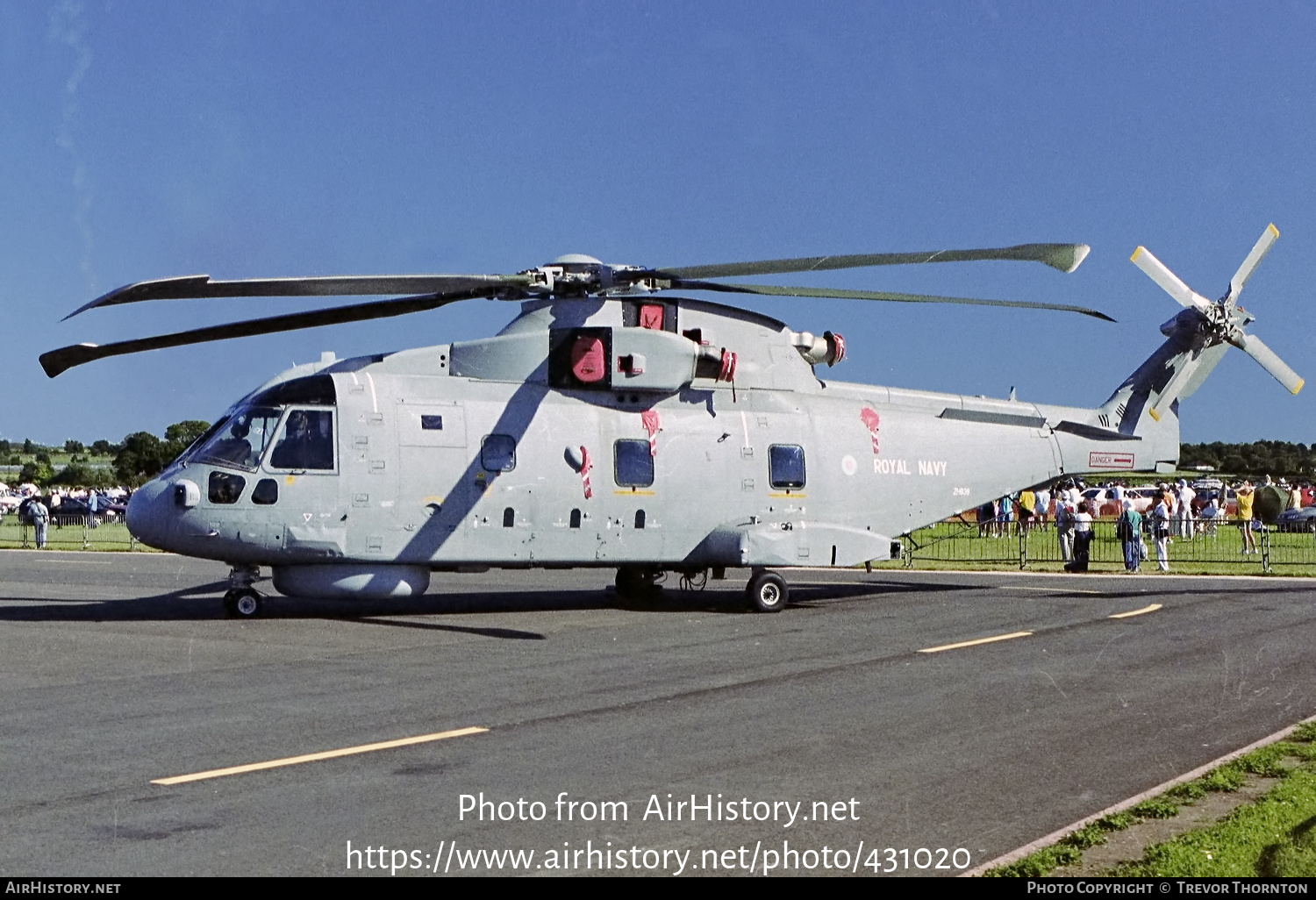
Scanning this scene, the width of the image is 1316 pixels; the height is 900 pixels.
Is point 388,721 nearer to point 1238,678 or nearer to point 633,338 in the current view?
point 1238,678

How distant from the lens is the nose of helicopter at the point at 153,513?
1675 centimetres

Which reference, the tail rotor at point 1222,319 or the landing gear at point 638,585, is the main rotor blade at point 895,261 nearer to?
the landing gear at point 638,585

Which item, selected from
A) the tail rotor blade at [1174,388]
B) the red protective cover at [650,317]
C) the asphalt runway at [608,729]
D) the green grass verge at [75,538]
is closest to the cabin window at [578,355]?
the red protective cover at [650,317]

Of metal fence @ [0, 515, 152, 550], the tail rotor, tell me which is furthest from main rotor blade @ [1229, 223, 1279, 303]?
metal fence @ [0, 515, 152, 550]

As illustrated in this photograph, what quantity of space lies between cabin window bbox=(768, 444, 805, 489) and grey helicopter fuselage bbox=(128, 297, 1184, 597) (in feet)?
0.09

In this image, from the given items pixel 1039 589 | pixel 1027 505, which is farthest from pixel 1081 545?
pixel 1027 505

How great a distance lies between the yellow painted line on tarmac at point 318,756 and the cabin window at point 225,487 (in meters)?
8.49

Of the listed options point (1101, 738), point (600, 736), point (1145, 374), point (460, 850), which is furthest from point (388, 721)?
point (1145, 374)

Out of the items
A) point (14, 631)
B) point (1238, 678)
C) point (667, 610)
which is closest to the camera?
point (1238, 678)

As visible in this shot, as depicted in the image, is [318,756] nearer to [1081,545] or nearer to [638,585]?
[638,585]

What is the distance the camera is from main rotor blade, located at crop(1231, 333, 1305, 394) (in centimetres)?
2305

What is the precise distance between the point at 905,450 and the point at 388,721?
41.8 ft

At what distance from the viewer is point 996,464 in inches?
851
